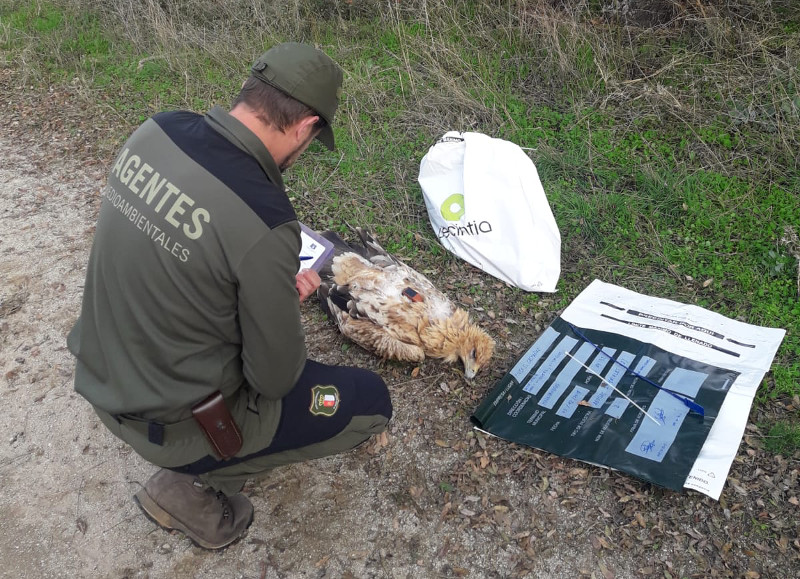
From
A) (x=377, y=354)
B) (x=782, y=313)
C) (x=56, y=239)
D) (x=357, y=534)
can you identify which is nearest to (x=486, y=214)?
(x=377, y=354)

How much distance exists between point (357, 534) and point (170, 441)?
96 centimetres

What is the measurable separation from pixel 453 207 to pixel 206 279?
7.75 ft

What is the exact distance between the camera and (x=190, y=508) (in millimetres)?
2510

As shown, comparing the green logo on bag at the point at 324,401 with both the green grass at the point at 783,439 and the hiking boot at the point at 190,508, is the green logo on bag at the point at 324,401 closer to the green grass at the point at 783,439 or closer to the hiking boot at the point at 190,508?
the hiking boot at the point at 190,508

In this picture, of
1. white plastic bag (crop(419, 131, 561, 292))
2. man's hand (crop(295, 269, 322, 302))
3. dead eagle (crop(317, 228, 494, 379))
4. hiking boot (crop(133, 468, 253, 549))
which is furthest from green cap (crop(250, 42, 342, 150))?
white plastic bag (crop(419, 131, 561, 292))

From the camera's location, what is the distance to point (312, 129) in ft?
7.04

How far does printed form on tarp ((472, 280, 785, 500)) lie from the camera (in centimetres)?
276

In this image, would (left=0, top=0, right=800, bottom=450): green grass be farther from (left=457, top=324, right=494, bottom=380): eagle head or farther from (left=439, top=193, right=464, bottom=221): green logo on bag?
(left=457, top=324, right=494, bottom=380): eagle head

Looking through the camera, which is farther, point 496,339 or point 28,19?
point 28,19

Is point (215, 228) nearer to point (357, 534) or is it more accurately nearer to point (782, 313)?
point (357, 534)

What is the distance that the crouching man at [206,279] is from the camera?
1.82 metres

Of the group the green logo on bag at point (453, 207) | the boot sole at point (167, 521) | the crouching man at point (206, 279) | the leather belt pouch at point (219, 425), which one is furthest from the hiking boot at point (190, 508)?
the green logo on bag at point (453, 207)

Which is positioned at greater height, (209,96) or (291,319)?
(291,319)

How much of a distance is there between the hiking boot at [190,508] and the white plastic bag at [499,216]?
6.95 ft
